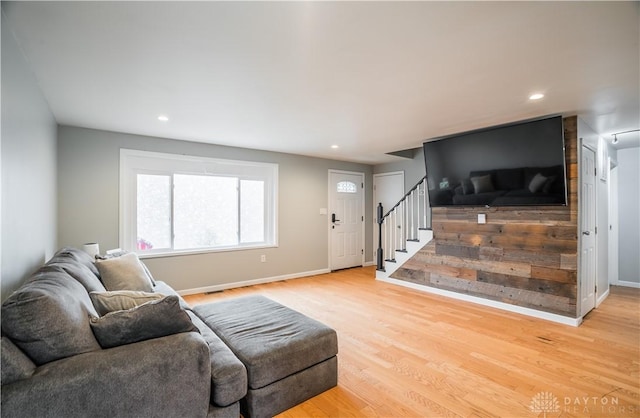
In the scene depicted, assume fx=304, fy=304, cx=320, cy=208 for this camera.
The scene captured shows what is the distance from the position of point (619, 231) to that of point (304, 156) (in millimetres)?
5403

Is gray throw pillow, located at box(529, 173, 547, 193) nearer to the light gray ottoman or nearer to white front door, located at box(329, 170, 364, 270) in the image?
the light gray ottoman

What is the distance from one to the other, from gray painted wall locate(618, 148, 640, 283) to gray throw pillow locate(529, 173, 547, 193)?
2881mm

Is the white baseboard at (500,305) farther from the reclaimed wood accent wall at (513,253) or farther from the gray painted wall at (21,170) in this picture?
the gray painted wall at (21,170)

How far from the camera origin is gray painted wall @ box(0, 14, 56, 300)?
1626 mm

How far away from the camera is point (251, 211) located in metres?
5.16

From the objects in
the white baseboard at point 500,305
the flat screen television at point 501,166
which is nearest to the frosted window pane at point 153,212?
the white baseboard at point 500,305

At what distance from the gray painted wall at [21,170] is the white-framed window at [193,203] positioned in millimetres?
1197

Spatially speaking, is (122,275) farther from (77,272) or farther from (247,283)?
(247,283)

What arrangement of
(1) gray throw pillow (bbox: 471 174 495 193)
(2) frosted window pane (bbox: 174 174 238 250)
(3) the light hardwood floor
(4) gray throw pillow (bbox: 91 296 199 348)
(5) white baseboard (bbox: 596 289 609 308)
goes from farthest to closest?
(2) frosted window pane (bbox: 174 174 238 250)
(5) white baseboard (bbox: 596 289 609 308)
(1) gray throw pillow (bbox: 471 174 495 193)
(3) the light hardwood floor
(4) gray throw pillow (bbox: 91 296 199 348)

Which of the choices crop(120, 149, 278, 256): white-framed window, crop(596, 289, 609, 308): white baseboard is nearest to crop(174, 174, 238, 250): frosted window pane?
crop(120, 149, 278, 256): white-framed window

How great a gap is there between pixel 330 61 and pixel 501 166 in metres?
2.69

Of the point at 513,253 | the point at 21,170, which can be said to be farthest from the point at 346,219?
the point at 21,170

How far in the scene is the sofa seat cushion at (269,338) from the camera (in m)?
1.80

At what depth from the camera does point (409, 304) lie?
403 cm
